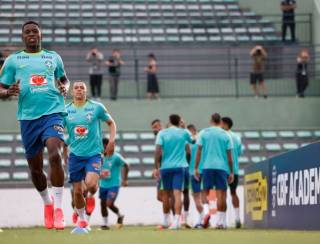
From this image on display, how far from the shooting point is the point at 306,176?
1499cm

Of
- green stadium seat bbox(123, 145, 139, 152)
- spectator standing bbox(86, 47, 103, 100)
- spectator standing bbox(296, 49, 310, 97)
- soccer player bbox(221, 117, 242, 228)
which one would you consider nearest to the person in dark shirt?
spectator standing bbox(296, 49, 310, 97)

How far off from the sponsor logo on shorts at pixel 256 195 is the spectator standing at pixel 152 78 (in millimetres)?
9633

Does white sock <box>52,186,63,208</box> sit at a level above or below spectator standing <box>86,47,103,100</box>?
below

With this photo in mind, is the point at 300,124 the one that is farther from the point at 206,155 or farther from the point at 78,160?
the point at 78,160

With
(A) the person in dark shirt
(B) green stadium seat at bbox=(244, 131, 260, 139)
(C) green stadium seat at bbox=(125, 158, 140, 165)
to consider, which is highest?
(A) the person in dark shirt

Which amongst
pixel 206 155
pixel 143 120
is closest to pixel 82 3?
pixel 143 120

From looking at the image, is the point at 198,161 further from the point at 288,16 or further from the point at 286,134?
the point at 288,16

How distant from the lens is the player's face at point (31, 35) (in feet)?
38.9

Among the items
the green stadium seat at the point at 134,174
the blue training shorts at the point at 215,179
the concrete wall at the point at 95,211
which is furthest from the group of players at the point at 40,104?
the green stadium seat at the point at 134,174

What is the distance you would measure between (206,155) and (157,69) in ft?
47.1

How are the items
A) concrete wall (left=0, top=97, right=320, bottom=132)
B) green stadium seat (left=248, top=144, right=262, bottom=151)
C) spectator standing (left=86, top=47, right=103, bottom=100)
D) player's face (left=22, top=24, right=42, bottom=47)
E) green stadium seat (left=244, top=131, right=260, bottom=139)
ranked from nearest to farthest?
player's face (left=22, top=24, right=42, bottom=47) → green stadium seat (left=248, top=144, right=262, bottom=151) → green stadium seat (left=244, top=131, right=260, bottom=139) → spectator standing (left=86, top=47, right=103, bottom=100) → concrete wall (left=0, top=97, right=320, bottom=132)

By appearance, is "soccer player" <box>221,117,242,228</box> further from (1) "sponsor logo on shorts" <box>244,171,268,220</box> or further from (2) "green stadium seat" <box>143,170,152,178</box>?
(2) "green stadium seat" <box>143,170,152,178</box>

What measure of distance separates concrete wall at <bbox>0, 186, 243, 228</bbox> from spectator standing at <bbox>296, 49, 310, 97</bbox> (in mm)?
6858

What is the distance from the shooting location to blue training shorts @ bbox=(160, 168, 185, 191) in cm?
1952
